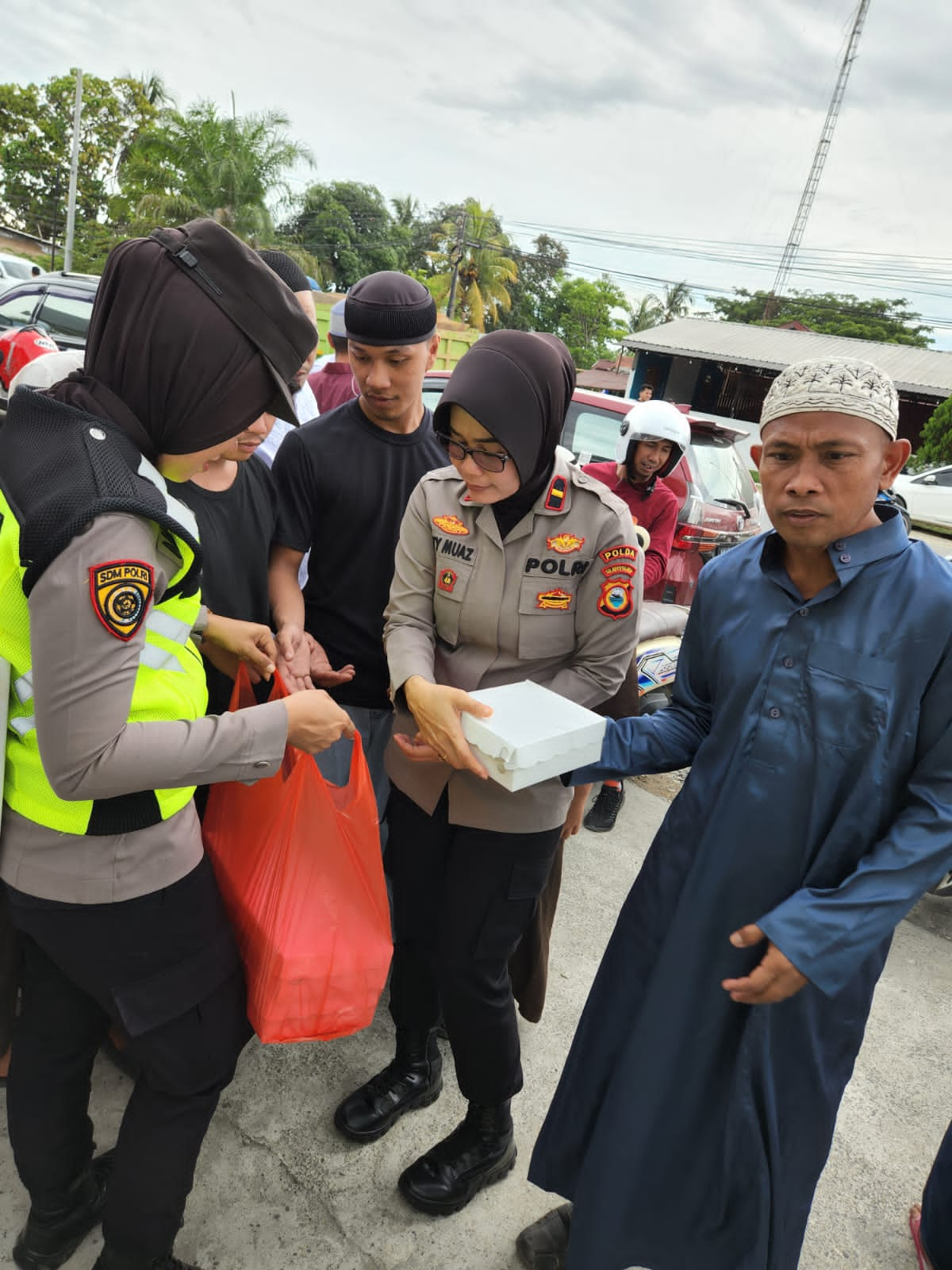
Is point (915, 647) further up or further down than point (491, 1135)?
further up

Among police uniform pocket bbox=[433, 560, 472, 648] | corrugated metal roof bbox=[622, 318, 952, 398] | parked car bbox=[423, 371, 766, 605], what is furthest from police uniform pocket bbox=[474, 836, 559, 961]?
corrugated metal roof bbox=[622, 318, 952, 398]

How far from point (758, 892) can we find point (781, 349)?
25.9m

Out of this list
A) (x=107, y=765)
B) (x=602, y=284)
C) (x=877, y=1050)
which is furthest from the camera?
(x=602, y=284)

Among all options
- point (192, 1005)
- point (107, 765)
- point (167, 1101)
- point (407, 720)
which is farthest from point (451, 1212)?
point (107, 765)

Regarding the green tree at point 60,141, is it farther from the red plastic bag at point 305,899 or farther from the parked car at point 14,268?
the red plastic bag at point 305,899

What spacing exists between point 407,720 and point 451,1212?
111 cm

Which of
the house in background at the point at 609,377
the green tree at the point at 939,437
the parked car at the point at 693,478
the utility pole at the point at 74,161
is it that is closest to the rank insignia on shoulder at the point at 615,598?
the parked car at the point at 693,478

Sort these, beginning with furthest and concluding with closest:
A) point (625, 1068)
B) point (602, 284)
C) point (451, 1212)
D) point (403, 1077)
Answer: point (602, 284)
point (403, 1077)
point (451, 1212)
point (625, 1068)

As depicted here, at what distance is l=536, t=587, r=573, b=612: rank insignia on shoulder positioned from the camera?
160 cm

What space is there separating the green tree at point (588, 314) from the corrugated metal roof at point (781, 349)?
73.5ft

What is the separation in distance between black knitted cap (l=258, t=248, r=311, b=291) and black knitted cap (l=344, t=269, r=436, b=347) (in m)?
0.66

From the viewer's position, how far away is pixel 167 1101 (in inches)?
51.0

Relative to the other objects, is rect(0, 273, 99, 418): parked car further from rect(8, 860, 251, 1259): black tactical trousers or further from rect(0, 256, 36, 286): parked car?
rect(0, 256, 36, 286): parked car

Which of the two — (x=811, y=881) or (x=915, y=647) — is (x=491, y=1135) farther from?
(x=915, y=647)
